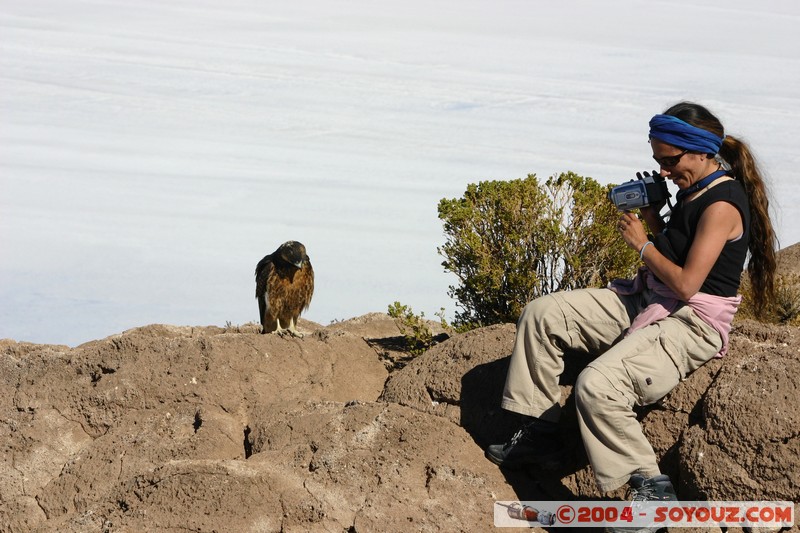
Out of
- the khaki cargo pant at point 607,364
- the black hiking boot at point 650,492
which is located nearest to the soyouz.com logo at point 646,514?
the black hiking boot at point 650,492

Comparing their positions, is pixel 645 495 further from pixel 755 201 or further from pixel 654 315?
pixel 755 201

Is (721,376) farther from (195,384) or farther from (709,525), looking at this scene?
(195,384)

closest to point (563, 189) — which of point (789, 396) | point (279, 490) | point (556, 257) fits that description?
point (556, 257)

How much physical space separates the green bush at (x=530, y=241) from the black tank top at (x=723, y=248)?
9.45 ft

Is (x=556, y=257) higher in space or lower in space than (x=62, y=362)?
higher

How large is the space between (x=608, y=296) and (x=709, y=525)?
134cm

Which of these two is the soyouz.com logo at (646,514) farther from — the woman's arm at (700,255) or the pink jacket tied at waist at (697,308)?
the woman's arm at (700,255)

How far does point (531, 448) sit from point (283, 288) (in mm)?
4388

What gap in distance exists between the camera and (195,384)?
713cm

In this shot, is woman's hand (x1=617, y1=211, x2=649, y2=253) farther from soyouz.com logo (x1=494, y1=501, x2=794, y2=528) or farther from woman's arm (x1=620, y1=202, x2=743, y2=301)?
soyouz.com logo (x1=494, y1=501, x2=794, y2=528)

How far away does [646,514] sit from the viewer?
517 centimetres

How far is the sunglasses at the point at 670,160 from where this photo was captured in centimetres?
548

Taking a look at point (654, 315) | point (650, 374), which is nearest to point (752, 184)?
point (654, 315)

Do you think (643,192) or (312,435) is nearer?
(643,192)
